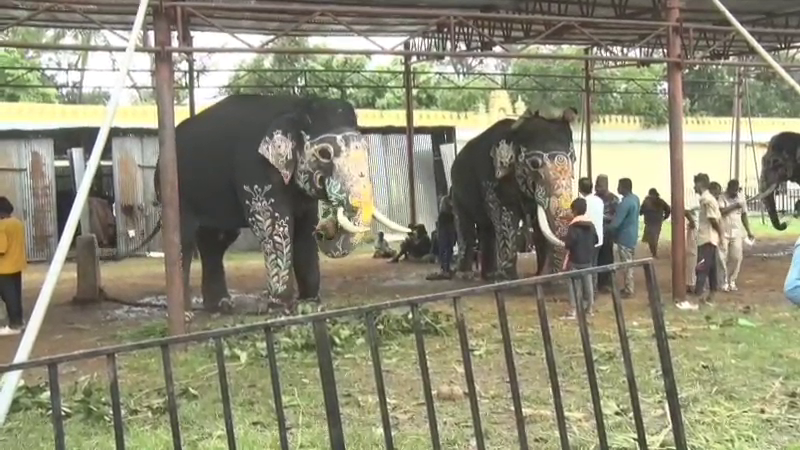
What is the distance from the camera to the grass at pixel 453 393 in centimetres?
560

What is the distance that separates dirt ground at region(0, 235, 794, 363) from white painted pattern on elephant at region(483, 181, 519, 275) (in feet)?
3.20

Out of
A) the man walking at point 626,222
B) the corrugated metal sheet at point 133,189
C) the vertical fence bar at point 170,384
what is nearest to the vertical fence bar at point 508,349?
the vertical fence bar at point 170,384

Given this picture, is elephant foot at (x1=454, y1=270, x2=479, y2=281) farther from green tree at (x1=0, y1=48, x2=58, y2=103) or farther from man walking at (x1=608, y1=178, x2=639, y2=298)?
green tree at (x1=0, y1=48, x2=58, y2=103)

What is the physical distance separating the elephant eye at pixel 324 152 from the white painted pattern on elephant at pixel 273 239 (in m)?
0.64

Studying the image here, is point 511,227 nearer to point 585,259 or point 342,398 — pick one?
point 585,259

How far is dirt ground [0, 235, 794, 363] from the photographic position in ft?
33.7

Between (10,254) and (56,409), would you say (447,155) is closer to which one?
(10,254)

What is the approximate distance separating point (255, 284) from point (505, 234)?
13.8ft

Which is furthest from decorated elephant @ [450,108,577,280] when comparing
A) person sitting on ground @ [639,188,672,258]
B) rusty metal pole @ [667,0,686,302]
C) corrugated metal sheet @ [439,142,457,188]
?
corrugated metal sheet @ [439,142,457,188]

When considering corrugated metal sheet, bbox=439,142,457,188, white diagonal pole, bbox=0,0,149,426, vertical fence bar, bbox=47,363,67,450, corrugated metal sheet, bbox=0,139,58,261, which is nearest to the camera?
vertical fence bar, bbox=47,363,67,450

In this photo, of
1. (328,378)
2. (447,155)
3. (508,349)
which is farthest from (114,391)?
(447,155)

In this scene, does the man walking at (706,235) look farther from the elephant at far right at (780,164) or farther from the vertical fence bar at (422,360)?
the vertical fence bar at (422,360)

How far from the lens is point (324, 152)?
979 centimetres

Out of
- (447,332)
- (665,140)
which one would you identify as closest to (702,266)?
(447,332)
